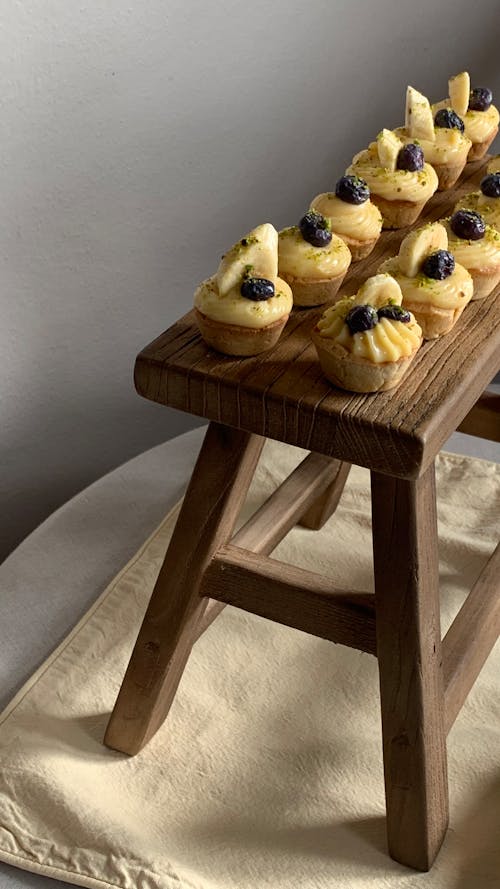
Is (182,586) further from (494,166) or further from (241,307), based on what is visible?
(494,166)

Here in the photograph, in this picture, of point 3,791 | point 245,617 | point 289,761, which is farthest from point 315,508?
point 3,791

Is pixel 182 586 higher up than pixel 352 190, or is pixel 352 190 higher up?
pixel 352 190

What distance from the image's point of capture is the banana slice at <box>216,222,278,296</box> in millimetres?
1509

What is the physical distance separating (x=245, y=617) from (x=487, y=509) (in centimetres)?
60

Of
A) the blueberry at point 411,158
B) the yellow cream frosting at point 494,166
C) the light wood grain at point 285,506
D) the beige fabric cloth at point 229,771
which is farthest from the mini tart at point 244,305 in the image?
the beige fabric cloth at point 229,771

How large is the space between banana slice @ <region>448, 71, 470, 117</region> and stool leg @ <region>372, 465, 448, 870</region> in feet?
2.59

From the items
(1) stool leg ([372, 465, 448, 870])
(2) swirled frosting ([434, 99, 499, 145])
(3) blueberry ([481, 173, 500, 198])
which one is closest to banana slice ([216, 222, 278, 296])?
(1) stool leg ([372, 465, 448, 870])

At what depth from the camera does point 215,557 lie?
5.69ft

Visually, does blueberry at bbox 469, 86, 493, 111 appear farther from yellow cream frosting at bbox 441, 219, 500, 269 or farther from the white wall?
the white wall

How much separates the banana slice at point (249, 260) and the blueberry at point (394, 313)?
0.17m

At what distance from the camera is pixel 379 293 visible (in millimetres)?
1485

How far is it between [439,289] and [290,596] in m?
0.49

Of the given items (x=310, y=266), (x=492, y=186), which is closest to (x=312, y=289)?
(x=310, y=266)

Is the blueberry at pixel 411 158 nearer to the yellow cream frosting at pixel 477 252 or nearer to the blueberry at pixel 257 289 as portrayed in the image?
the yellow cream frosting at pixel 477 252
